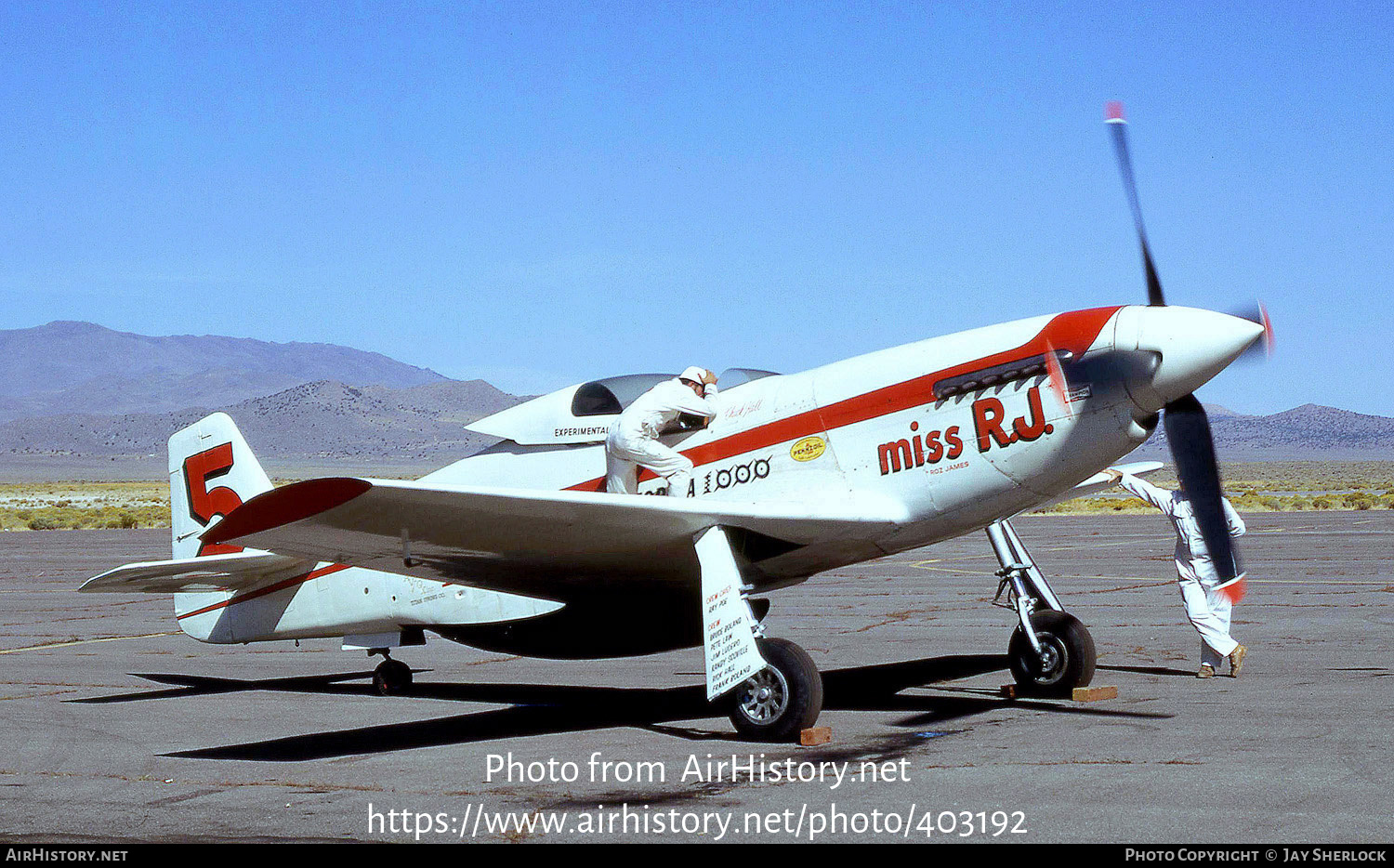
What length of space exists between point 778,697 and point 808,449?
1.76m

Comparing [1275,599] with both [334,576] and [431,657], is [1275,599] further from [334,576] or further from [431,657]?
[334,576]

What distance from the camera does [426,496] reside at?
313 inches

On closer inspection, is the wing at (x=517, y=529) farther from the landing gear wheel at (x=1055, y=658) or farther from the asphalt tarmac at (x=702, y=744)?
the landing gear wheel at (x=1055, y=658)

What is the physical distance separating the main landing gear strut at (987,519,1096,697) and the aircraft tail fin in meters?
6.57

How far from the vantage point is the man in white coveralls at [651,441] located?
31.7ft

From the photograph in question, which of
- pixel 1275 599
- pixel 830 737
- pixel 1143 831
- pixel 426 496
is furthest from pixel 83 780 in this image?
pixel 1275 599

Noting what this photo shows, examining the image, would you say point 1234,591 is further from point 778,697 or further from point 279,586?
point 279,586

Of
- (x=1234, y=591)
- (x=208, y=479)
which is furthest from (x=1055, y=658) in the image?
(x=208, y=479)

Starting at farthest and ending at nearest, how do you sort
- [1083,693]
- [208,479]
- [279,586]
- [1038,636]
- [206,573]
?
[208,479]
[279,586]
[206,573]
[1038,636]
[1083,693]

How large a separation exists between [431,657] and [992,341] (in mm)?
8687

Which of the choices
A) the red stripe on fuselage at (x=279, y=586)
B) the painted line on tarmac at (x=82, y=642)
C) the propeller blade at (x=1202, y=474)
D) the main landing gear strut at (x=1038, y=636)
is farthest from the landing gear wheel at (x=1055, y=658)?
the painted line on tarmac at (x=82, y=642)

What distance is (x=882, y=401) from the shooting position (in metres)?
9.37

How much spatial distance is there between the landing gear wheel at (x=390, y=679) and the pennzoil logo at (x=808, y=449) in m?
4.77

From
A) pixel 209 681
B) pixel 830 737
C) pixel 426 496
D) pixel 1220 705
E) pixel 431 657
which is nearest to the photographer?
pixel 426 496
